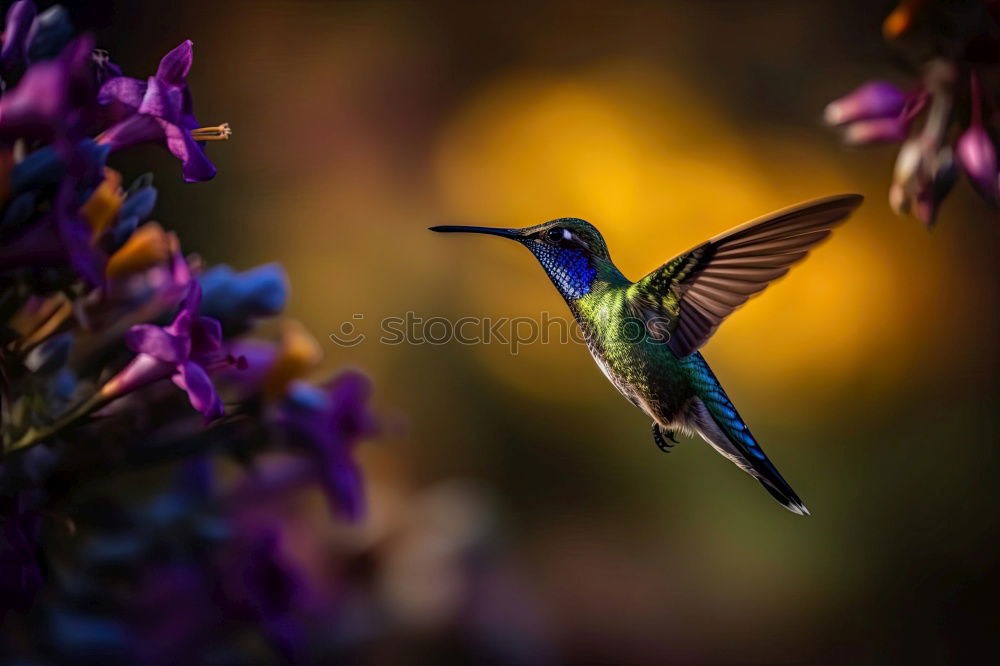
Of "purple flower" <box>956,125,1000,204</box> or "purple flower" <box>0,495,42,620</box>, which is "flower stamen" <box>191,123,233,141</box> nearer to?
"purple flower" <box>0,495,42,620</box>

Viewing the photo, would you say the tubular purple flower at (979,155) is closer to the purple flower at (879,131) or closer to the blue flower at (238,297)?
the purple flower at (879,131)

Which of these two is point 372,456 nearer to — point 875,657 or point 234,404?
point 875,657

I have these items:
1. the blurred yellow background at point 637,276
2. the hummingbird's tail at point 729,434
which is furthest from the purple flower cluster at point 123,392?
the blurred yellow background at point 637,276

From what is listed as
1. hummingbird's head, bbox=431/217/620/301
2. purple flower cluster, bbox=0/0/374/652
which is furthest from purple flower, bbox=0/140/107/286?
hummingbird's head, bbox=431/217/620/301

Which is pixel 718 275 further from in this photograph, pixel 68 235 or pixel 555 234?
pixel 68 235

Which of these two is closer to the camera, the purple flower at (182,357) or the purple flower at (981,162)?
the purple flower at (182,357)

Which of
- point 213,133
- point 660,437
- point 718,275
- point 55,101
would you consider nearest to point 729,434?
point 660,437
